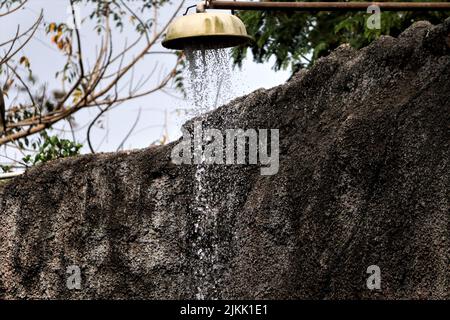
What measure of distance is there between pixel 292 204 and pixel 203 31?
51.5 inches

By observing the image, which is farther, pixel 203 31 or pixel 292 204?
pixel 292 204

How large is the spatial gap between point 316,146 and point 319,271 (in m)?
0.81

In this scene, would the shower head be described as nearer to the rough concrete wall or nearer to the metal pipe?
the metal pipe

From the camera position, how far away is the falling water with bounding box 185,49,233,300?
6914 mm

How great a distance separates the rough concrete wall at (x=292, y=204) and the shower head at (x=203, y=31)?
0.78 metres

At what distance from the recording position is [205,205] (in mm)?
7375

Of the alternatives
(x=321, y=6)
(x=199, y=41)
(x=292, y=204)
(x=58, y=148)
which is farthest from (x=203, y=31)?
(x=58, y=148)

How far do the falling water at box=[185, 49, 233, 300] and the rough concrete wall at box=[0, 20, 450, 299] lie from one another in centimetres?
4

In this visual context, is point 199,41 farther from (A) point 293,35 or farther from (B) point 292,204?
(A) point 293,35

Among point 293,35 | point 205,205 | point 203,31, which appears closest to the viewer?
point 203,31

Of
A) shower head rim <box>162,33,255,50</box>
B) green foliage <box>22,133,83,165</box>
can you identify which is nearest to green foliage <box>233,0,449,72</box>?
green foliage <box>22,133,83,165</box>

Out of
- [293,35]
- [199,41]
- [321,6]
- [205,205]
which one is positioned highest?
[293,35]

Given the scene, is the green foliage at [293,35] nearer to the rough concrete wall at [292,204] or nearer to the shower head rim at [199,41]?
the rough concrete wall at [292,204]
